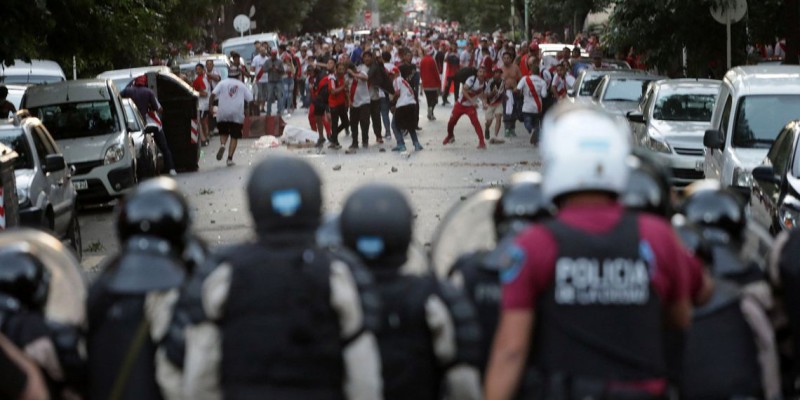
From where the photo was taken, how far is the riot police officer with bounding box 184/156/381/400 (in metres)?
4.11

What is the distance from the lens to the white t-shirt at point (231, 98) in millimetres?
24969

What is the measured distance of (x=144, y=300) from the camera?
15.9ft

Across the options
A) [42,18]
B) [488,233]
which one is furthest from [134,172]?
[488,233]

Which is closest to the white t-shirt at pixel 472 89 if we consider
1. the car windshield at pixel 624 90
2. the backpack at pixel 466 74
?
the backpack at pixel 466 74

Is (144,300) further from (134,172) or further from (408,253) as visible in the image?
(134,172)

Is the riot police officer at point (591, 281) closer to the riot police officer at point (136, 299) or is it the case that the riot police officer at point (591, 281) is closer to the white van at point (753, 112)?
the riot police officer at point (136, 299)

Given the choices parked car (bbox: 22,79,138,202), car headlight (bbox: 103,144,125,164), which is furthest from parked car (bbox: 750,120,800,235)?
parked car (bbox: 22,79,138,202)

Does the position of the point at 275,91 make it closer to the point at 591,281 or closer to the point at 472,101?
the point at 472,101

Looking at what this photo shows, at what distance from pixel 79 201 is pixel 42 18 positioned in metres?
2.87

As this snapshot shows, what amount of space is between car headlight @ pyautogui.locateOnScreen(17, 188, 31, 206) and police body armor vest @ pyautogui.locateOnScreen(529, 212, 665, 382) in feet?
36.2

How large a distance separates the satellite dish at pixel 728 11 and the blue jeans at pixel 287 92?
654 inches

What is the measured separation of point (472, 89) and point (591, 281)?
23.7 m

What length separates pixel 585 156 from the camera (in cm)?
391

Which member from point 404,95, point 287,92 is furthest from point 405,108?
point 287,92
